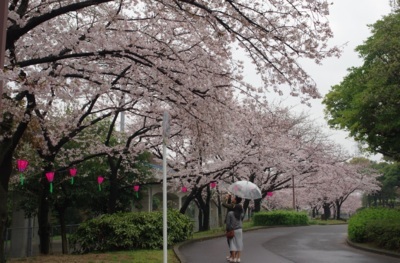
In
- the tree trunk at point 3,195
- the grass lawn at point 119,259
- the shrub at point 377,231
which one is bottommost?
the grass lawn at point 119,259

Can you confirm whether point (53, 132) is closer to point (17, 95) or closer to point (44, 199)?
point (44, 199)

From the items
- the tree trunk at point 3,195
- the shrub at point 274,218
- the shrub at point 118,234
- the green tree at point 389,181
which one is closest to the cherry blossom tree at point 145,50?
the tree trunk at point 3,195

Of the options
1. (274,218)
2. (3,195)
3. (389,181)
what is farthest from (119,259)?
(389,181)

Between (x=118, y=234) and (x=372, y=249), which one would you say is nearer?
(x=118, y=234)

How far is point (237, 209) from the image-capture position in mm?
10281

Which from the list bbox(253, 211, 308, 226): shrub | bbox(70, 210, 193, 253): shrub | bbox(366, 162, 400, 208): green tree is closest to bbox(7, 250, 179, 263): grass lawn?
bbox(70, 210, 193, 253): shrub

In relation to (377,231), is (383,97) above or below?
above

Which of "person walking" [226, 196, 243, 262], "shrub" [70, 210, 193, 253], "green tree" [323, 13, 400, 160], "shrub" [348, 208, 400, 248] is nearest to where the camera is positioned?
"person walking" [226, 196, 243, 262]

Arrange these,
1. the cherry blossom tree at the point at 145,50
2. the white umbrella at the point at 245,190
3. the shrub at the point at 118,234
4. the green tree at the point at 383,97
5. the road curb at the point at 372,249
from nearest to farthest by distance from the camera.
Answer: the cherry blossom tree at the point at 145,50
the road curb at the point at 372,249
the shrub at the point at 118,234
the white umbrella at the point at 245,190
the green tree at the point at 383,97

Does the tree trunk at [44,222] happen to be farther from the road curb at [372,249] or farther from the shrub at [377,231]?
the shrub at [377,231]

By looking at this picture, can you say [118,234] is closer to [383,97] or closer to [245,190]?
[245,190]

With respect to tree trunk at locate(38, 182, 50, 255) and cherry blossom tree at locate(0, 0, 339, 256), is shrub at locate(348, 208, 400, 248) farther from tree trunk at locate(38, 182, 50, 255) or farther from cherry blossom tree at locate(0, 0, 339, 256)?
tree trunk at locate(38, 182, 50, 255)

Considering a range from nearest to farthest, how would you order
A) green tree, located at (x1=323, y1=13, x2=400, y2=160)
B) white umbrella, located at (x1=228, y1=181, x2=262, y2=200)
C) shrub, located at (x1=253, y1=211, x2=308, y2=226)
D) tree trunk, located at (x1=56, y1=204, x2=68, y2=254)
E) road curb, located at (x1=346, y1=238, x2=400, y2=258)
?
road curb, located at (x1=346, y1=238, x2=400, y2=258)
white umbrella, located at (x1=228, y1=181, x2=262, y2=200)
green tree, located at (x1=323, y1=13, x2=400, y2=160)
tree trunk, located at (x1=56, y1=204, x2=68, y2=254)
shrub, located at (x1=253, y1=211, x2=308, y2=226)

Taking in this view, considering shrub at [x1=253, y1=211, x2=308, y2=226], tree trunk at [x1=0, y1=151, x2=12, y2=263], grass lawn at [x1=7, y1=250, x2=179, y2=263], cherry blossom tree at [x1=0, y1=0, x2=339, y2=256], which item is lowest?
shrub at [x1=253, y1=211, x2=308, y2=226]
